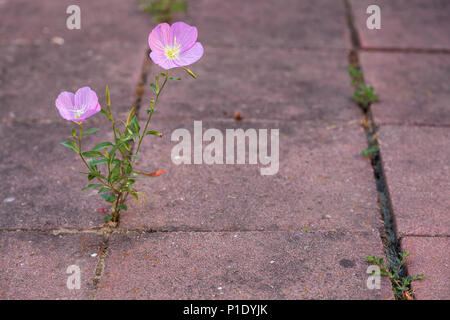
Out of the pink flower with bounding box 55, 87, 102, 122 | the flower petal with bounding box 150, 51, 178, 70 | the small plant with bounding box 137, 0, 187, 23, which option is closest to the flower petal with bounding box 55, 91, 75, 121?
the pink flower with bounding box 55, 87, 102, 122

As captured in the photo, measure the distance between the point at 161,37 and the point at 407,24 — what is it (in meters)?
2.20

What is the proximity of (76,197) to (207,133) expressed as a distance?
652 mm

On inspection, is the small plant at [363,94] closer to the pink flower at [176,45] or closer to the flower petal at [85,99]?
the pink flower at [176,45]

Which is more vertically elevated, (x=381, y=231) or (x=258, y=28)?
(x=258, y=28)

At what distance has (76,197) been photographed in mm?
2131

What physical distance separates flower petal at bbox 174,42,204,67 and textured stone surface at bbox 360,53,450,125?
44.9 inches

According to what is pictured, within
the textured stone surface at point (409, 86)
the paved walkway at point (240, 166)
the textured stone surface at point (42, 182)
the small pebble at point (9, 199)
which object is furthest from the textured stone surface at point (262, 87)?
the small pebble at point (9, 199)

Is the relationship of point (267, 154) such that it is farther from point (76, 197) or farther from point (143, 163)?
point (76, 197)

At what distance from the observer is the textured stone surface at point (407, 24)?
3244 mm

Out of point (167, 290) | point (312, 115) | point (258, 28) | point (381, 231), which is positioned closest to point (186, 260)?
point (167, 290)

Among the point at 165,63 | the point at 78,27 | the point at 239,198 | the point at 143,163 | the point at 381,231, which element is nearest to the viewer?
the point at 165,63

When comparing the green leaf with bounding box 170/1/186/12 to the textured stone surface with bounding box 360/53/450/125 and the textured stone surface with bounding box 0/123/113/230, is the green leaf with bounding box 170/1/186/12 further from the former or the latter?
the textured stone surface with bounding box 0/123/113/230

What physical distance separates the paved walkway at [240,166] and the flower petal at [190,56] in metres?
0.58

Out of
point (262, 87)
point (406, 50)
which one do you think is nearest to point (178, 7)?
point (262, 87)
